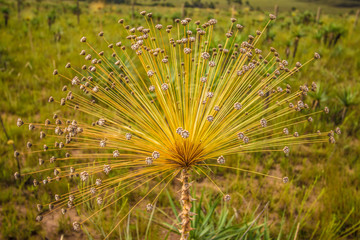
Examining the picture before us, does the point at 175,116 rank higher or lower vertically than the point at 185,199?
higher

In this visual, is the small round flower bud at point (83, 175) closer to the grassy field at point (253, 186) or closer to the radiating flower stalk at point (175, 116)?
the radiating flower stalk at point (175, 116)

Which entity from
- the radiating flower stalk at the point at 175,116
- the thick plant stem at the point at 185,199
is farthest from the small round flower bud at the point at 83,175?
the thick plant stem at the point at 185,199

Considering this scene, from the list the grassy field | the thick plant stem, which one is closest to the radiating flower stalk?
the thick plant stem

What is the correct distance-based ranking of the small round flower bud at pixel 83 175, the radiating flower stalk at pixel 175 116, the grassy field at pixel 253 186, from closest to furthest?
the small round flower bud at pixel 83 175 < the radiating flower stalk at pixel 175 116 < the grassy field at pixel 253 186

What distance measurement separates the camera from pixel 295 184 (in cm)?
275

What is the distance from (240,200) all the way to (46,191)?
2012 mm

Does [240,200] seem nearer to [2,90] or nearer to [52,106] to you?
[52,106]

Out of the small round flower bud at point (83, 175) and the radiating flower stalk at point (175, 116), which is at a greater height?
the radiating flower stalk at point (175, 116)

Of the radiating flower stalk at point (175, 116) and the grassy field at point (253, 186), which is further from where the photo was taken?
the grassy field at point (253, 186)

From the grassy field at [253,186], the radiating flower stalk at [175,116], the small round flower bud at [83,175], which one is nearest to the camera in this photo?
the small round flower bud at [83,175]

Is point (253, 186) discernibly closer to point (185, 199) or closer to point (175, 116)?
point (185, 199)

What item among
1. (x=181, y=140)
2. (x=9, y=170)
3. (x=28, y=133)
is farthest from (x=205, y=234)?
(x=28, y=133)

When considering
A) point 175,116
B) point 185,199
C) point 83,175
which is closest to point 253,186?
point 185,199

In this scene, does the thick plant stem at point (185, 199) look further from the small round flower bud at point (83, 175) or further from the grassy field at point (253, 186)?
the small round flower bud at point (83, 175)
